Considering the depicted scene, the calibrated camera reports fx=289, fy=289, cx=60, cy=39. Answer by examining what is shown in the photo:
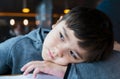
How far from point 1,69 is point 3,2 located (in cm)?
393

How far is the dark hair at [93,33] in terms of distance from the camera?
534mm

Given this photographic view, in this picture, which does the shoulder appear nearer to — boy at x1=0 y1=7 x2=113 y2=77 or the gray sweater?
boy at x1=0 y1=7 x2=113 y2=77

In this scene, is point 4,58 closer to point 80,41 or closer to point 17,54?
point 17,54

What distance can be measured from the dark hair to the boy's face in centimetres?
1

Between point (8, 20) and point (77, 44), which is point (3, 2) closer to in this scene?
point (8, 20)

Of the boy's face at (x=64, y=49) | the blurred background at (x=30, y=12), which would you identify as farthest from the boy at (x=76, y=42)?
the blurred background at (x=30, y=12)

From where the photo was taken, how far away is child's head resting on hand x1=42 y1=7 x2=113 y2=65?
0.54m

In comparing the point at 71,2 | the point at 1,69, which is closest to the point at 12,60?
the point at 1,69

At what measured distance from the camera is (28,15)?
4.60 m

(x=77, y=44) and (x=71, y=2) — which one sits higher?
(x=77, y=44)

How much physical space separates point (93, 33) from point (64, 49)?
0.21 ft

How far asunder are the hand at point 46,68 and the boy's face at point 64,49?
12mm

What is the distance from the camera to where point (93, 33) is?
1.75 feet

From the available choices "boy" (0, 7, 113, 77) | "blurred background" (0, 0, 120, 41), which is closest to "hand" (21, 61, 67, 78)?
"boy" (0, 7, 113, 77)
